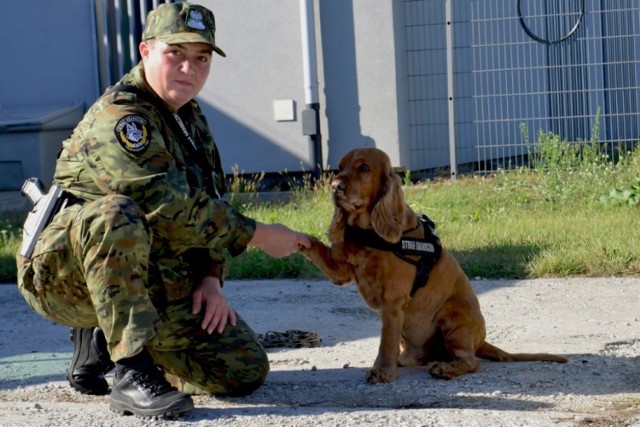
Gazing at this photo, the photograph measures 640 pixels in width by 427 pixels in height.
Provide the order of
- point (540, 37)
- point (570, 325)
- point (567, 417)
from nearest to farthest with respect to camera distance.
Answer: point (567, 417) → point (570, 325) → point (540, 37)

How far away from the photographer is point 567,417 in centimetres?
381

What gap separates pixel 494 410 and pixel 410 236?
885mm

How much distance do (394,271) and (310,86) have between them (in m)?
5.74

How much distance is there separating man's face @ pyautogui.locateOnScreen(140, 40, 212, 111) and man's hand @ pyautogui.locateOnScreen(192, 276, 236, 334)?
0.78 metres

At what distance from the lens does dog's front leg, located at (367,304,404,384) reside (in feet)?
14.3

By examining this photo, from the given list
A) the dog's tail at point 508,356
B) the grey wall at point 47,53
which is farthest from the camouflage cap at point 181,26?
the grey wall at point 47,53

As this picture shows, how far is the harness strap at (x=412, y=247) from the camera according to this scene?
441 cm

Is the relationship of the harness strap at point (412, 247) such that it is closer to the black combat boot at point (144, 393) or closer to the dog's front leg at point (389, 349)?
the dog's front leg at point (389, 349)

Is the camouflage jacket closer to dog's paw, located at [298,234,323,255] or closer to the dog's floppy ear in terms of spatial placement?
dog's paw, located at [298,234,323,255]

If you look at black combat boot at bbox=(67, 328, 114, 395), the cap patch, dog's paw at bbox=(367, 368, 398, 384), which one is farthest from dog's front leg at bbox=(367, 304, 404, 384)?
the cap patch

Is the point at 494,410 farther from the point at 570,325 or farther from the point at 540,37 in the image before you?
the point at 540,37

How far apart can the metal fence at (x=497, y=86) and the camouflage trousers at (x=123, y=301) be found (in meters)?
5.98

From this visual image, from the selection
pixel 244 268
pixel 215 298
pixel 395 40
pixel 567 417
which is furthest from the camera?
pixel 395 40

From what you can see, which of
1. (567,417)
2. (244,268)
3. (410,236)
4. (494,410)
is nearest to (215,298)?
(410,236)
